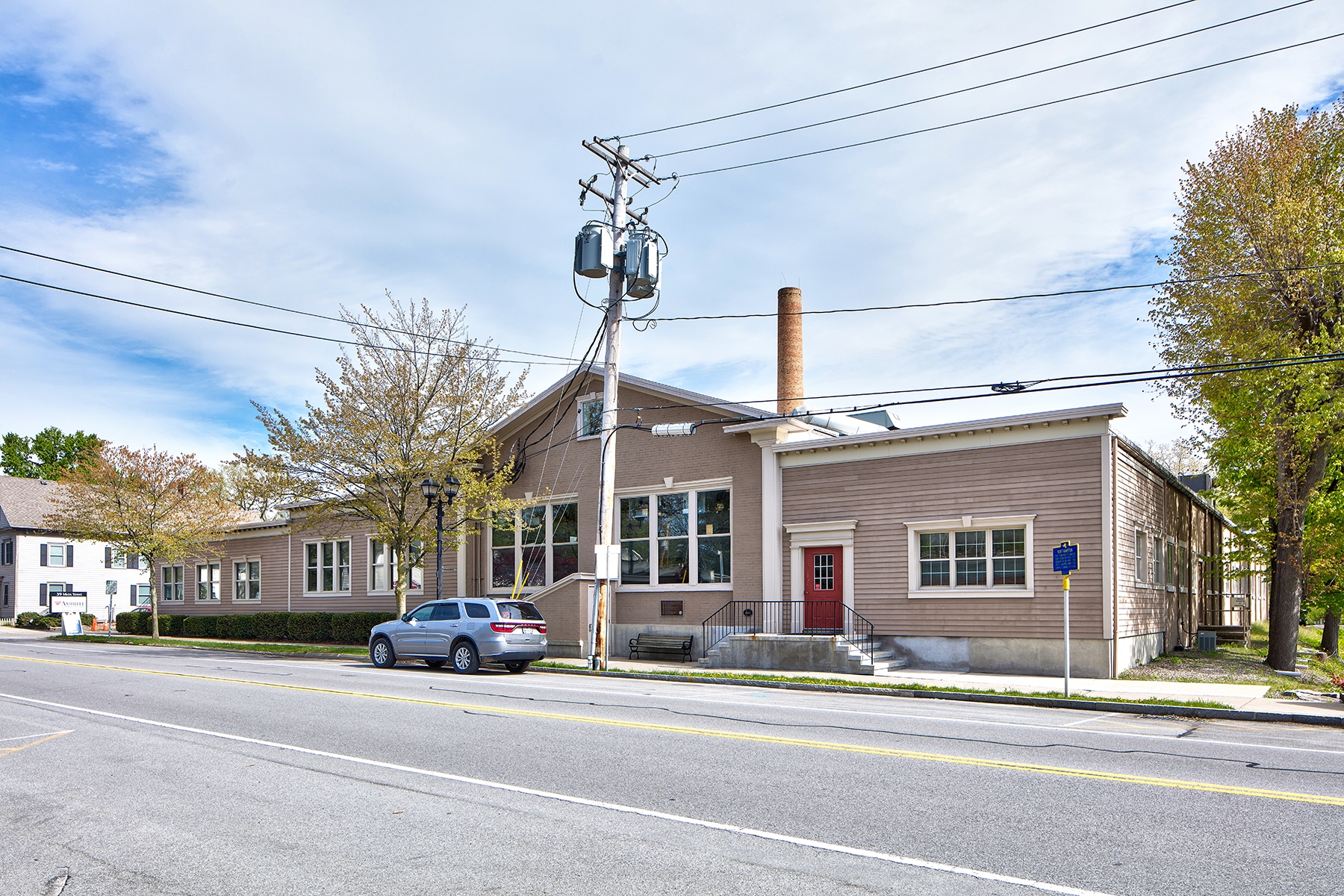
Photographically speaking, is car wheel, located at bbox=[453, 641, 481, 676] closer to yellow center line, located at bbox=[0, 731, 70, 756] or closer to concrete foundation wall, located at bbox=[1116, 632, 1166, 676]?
yellow center line, located at bbox=[0, 731, 70, 756]

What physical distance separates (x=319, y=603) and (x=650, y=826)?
Answer: 105ft

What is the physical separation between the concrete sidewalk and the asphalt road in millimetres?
1586

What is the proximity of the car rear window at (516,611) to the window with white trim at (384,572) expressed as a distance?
1171 centimetres

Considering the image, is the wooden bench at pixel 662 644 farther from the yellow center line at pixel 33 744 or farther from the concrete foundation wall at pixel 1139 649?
the yellow center line at pixel 33 744

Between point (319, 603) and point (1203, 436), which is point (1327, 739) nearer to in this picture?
point (1203, 436)

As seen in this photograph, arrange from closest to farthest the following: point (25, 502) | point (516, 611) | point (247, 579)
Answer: point (516, 611)
point (247, 579)
point (25, 502)

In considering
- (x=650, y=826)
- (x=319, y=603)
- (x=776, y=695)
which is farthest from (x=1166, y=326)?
(x=319, y=603)

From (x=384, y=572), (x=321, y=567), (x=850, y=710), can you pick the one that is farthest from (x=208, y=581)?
(x=850, y=710)

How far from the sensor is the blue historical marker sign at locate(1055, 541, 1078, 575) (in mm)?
15562

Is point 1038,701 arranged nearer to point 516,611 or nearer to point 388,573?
point 516,611

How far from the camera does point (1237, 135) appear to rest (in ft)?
75.2

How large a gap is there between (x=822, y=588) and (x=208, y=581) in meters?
30.9

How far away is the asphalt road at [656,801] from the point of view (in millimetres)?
5816

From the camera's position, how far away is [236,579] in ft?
133
